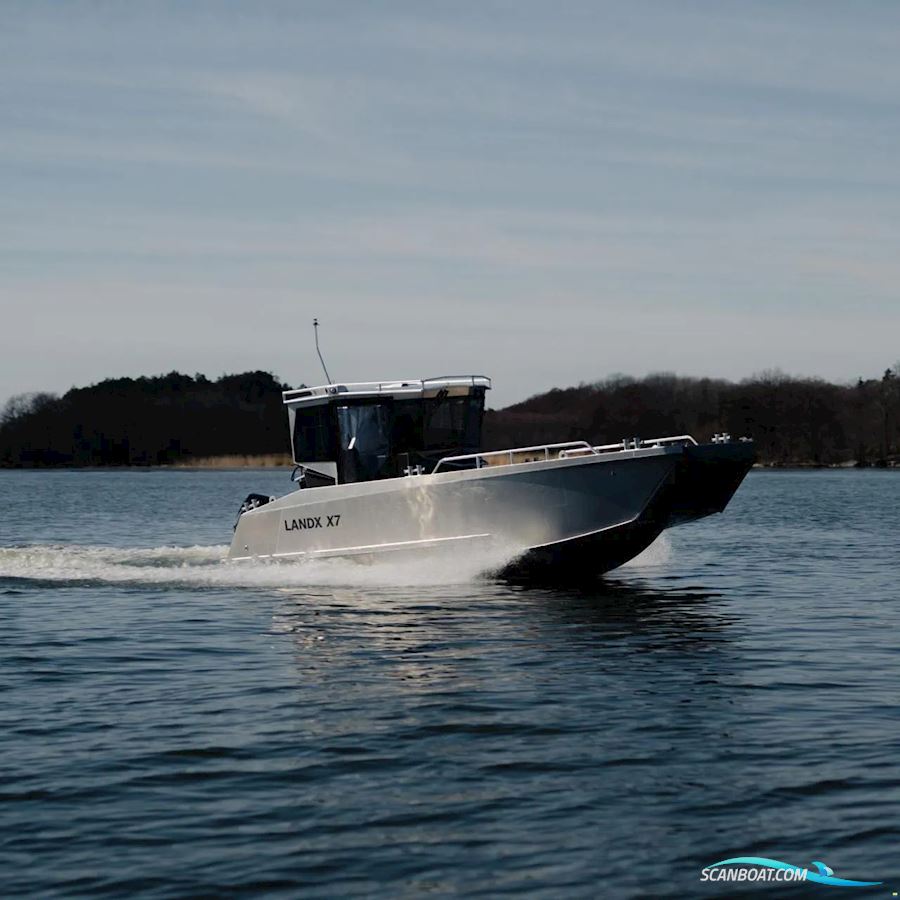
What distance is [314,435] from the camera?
23.9 metres

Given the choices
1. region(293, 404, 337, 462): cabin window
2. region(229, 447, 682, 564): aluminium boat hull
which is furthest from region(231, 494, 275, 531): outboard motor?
region(229, 447, 682, 564): aluminium boat hull

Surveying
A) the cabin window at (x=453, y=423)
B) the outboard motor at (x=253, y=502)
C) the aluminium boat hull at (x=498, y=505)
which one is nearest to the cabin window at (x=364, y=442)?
the aluminium boat hull at (x=498, y=505)

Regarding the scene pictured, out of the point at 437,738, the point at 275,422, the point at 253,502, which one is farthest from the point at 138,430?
the point at 437,738

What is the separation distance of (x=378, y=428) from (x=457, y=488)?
2470 millimetres

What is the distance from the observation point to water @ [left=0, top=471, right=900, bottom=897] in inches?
332

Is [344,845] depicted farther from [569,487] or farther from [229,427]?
[229,427]

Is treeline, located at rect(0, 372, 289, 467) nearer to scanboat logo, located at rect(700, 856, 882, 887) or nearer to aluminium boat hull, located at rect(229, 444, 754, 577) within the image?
aluminium boat hull, located at rect(229, 444, 754, 577)

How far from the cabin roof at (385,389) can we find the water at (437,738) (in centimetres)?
289

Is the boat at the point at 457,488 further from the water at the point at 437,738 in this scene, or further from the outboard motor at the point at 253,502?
the water at the point at 437,738

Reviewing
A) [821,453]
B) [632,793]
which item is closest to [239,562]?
[632,793]

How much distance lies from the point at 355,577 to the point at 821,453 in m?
123

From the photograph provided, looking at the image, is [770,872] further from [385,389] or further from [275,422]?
[275,422]

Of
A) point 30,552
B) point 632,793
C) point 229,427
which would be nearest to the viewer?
point 632,793

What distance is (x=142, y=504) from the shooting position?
66062mm
